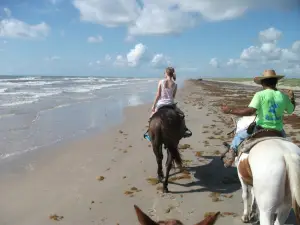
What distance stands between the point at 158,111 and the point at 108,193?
223 centimetres

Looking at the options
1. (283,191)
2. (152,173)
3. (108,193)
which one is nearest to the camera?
(283,191)

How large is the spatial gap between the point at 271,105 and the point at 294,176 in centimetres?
133

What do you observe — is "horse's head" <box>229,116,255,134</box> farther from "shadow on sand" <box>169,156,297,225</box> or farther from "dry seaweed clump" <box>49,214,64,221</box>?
"dry seaweed clump" <box>49,214,64,221</box>

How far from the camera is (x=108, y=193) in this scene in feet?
23.1

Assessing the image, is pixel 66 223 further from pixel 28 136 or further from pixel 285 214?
pixel 28 136

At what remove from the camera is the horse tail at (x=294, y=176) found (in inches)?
148

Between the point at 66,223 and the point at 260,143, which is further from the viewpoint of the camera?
the point at 66,223

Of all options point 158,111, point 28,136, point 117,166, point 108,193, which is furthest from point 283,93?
point 28,136

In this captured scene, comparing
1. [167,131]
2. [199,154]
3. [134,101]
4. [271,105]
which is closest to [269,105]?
[271,105]

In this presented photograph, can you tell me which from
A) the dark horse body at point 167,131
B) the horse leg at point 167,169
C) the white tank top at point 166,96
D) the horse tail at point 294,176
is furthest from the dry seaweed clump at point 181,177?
the horse tail at point 294,176

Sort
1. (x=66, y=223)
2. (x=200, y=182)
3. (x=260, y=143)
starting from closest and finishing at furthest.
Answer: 1. (x=260, y=143)
2. (x=66, y=223)
3. (x=200, y=182)

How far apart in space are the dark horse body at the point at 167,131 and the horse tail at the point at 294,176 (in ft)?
11.8

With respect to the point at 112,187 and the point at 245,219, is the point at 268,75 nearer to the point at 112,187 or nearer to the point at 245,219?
the point at 245,219

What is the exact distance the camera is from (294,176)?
3.78m
